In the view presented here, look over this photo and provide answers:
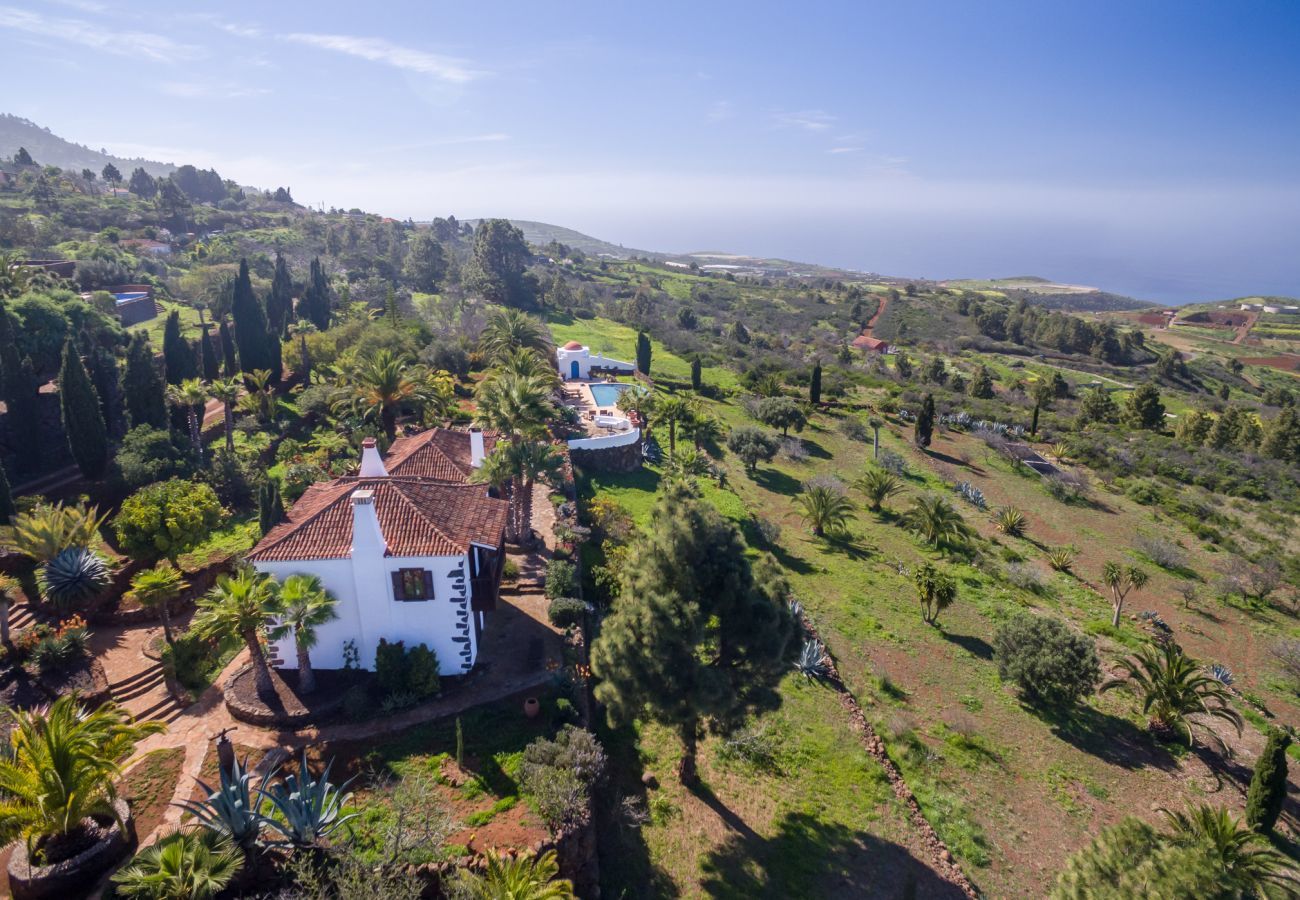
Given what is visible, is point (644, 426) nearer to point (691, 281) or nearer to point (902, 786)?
point (902, 786)

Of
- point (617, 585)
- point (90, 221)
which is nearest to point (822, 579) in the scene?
point (617, 585)

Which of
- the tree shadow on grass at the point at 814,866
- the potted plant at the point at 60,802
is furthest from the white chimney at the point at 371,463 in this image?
the tree shadow on grass at the point at 814,866

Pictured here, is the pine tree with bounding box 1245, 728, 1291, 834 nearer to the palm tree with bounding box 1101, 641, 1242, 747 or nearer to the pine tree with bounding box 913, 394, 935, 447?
the palm tree with bounding box 1101, 641, 1242, 747

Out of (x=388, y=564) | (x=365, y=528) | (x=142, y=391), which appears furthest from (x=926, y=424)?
(x=142, y=391)

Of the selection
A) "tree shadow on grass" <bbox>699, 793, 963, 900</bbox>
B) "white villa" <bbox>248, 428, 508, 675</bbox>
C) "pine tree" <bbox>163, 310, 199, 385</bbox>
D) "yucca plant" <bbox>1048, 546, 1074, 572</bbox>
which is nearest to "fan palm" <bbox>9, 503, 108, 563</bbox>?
"white villa" <bbox>248, 428, 508, 675</bbox>

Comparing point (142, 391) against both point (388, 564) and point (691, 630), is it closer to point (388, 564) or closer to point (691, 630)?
point (388, 564)

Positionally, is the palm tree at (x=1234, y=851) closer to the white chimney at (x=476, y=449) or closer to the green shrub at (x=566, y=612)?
the green shrub at (x=566, y=612)
